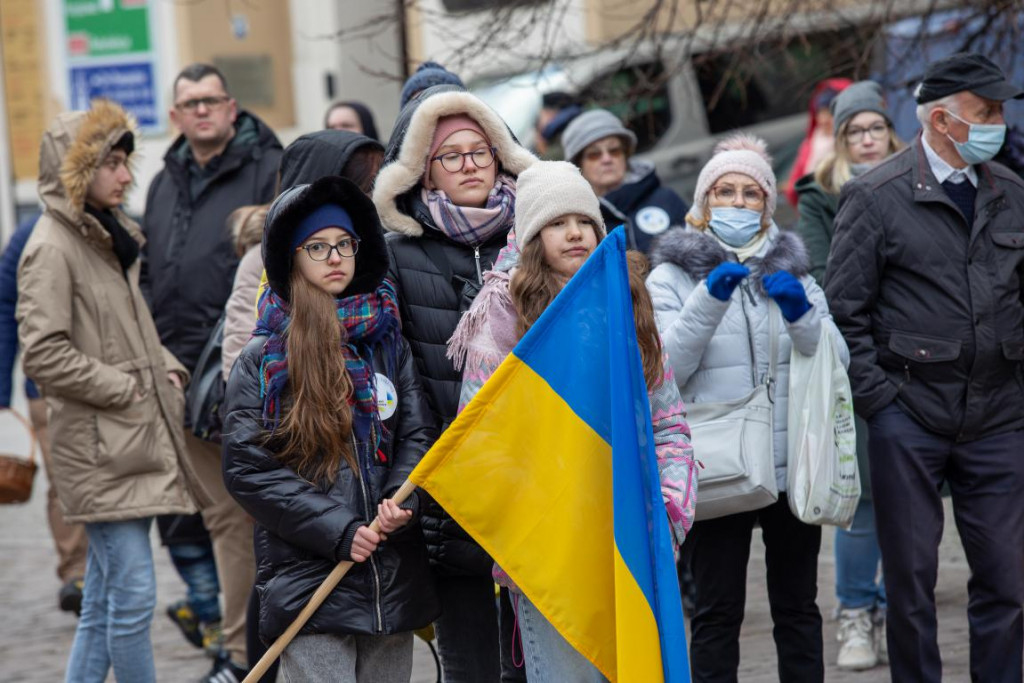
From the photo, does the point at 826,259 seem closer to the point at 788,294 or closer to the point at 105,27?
the point at 788,294

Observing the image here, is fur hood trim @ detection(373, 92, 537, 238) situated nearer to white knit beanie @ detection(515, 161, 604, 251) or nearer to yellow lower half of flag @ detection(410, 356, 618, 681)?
white knit beanie @ detection(515, 161, 604, 251)

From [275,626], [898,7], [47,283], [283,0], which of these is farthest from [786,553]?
[283,0]

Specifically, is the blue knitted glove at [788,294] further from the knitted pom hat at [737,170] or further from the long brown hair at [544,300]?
the long brown hair at [544,300]

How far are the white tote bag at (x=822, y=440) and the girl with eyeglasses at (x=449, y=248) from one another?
106 cm

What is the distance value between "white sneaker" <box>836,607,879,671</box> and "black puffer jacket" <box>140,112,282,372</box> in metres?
2.84

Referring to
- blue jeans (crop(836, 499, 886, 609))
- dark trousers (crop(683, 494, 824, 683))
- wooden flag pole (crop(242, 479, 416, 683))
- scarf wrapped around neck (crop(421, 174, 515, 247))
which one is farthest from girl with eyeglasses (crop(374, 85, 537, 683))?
blue jeans (crop(836, 499, 886, 609))

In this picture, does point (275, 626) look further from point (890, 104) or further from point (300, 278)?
point (890, 104)

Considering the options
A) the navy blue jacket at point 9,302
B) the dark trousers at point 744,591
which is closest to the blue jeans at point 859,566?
the dark trousers at point 744,591

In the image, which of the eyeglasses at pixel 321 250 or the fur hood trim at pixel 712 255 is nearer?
the eyeglasses at pixel 321 250

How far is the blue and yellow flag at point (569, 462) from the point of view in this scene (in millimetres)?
4012

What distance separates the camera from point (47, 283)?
5.59 metres

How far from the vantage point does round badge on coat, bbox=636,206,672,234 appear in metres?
7.05

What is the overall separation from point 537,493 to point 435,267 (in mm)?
835

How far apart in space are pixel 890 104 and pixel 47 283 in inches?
254
